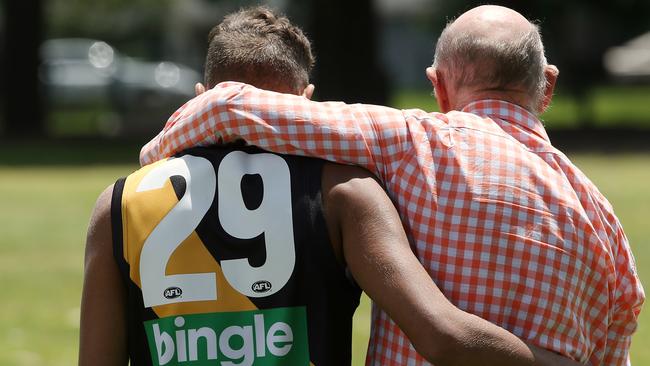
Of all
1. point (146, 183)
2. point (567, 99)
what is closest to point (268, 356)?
point (146, 183)

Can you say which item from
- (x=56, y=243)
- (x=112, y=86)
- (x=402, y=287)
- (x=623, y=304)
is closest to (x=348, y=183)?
(x=402, y=287)

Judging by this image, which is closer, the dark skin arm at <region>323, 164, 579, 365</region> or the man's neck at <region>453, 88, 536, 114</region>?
the dark skin arm at <region>323, 164, 579, 365</region>

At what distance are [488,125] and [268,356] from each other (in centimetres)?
78

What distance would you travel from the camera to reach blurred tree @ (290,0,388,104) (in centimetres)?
2373

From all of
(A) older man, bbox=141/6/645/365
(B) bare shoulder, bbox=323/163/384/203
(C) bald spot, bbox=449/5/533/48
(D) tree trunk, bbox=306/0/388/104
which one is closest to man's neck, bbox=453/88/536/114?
(A) older man, bbox=141/6/645/365

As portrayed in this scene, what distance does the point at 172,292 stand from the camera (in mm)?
2918

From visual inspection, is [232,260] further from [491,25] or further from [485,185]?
[491,25]

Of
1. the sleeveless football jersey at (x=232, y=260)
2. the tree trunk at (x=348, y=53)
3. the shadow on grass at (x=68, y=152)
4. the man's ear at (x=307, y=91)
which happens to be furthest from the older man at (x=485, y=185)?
the tree trunk at (x=348, y=53)

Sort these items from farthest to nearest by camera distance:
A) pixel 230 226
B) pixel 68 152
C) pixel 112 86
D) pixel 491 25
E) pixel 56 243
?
pixel 112 86, pixel 68 152, pixel 56 243, pixel 491 25, pixel 230 226

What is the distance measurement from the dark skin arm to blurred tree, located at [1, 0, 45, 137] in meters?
24.5

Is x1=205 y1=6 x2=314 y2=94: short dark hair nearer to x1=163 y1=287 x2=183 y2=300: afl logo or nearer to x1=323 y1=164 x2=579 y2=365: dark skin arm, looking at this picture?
x1=323 y1=164 x2=579 y2=365: dark skin arm

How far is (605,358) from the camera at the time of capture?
311 centimetres

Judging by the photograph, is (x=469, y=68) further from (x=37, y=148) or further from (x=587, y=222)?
(x=37, y=148)

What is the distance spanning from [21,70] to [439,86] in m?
24.7
